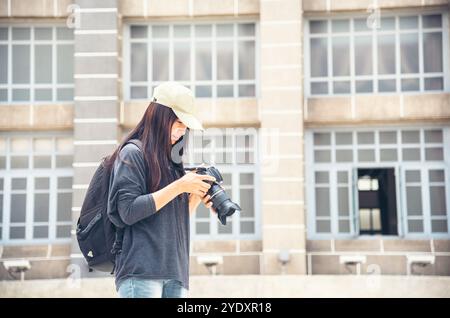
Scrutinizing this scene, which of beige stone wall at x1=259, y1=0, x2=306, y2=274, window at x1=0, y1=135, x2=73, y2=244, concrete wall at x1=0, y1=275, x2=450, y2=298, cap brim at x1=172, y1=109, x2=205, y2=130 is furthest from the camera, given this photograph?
window at x1=0, y1=135, x2=73, y2=244

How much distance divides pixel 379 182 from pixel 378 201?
1.20ft

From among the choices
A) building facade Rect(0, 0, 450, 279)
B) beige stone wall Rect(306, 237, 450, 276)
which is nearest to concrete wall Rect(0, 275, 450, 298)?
building facade Rect(0, 0, 450, 279)

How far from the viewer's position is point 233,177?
42.6 ft

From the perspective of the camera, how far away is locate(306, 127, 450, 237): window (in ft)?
41.7

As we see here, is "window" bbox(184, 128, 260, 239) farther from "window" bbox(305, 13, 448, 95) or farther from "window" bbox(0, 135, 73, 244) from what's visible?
"window" bbox(0, 135, 73, 244)

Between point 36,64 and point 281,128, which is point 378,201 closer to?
point 281,128

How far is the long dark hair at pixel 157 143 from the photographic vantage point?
2.99 metres

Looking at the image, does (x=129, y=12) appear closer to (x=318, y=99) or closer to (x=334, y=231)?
(x=318, y=99)

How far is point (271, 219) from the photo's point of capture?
12383mm

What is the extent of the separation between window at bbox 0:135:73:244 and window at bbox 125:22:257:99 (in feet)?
6.18

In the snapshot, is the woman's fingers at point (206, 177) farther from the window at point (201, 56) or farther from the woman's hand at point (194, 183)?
the window at point (201, 56)

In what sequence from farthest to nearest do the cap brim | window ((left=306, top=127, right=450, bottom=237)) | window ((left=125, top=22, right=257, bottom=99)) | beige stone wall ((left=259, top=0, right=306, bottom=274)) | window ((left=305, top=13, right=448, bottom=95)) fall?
window ((left=125, top=22, right=257, bottom=99)) < window ((left=305, top=13, right=448, bottom=95)) < window ((left=306, top=127, right=450, bottom=237)) < beige stone wall ((left=259, top=0, right=306, bottom=274)) < the cap brim

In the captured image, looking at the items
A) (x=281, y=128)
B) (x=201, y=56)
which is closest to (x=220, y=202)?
(x=281, y=128)
